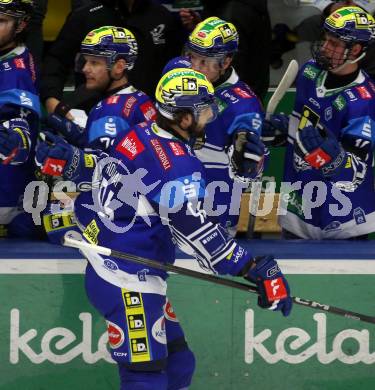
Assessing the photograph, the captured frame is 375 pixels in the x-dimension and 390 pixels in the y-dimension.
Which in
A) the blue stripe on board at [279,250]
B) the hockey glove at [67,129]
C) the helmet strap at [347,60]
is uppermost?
the helmet strap at [347,60]

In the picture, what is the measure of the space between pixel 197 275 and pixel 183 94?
868 millimetres

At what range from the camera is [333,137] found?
7.05 m

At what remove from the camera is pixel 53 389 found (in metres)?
7.07

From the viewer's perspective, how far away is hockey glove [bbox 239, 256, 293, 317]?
6219 millimetres

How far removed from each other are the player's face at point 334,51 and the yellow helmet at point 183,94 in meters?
1.24

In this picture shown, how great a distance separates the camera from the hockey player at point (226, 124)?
286 inches

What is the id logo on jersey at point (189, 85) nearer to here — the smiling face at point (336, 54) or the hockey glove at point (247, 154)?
the hockey glove at point (247, 154)

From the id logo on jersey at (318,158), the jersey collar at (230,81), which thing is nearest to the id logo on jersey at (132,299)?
the id logo on jersey at (318,158)

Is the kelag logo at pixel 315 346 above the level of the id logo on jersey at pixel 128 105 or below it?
below

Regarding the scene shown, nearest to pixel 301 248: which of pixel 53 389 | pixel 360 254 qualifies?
pixel 360 254

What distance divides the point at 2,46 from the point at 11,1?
0.24 meters

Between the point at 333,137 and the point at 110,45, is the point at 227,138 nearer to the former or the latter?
the point at 333,137

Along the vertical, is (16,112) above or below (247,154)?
above

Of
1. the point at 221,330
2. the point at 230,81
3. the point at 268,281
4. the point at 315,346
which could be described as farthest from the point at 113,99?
the point at 315,346
